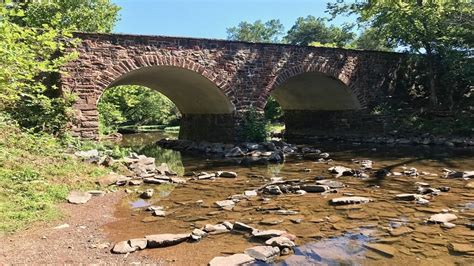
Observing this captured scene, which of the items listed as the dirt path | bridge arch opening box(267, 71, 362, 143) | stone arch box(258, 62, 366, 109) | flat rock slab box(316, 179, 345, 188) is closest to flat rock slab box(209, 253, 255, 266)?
the dirt path

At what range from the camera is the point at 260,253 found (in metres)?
4.75

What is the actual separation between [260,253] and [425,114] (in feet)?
55.1

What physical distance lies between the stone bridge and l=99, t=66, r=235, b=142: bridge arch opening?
→ 0.14 feet

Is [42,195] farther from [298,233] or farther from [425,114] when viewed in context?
[425,114]

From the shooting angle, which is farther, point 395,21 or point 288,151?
point 395,21

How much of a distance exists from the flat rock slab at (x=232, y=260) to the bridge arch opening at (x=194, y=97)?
11.0 m

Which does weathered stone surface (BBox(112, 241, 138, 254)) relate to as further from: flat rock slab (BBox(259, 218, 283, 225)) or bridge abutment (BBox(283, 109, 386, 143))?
bridge abutment (BBox(283, 109, 386, 143))

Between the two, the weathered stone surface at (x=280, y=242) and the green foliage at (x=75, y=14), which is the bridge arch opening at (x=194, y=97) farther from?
the weathered stone surface at (x=280, y=242)

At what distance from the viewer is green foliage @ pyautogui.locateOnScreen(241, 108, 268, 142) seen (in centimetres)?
1675

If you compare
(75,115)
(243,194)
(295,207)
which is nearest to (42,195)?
(243,194)

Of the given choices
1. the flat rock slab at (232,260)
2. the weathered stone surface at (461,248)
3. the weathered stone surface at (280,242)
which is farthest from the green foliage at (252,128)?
the flat rock slab at (232,260)

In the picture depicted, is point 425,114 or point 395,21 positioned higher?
point 395,21

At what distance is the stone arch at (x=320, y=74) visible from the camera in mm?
17344

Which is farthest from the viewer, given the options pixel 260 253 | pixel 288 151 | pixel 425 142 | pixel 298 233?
pixel 425 142
